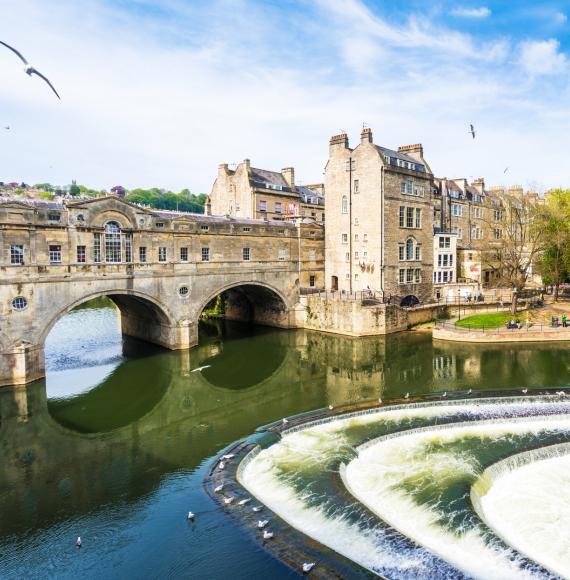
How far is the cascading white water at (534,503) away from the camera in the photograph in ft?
39.8

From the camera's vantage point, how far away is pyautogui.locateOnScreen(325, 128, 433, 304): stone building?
42188mm

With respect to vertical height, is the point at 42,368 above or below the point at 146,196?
below

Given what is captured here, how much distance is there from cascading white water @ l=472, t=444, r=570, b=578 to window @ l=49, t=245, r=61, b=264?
81.4 ft

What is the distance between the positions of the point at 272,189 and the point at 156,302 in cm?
2453

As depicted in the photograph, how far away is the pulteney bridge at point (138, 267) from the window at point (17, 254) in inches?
2.0

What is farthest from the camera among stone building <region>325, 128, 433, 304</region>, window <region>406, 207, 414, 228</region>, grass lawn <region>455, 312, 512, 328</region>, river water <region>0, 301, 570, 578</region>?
window <region>406, 207, 414, 228</region>

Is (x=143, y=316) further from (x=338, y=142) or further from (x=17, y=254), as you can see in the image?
(x=338, y=142)

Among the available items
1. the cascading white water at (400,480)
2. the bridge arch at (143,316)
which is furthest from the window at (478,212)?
the bridge arch at (143,316)

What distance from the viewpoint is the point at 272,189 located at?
5381 cm

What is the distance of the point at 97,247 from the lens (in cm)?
3047

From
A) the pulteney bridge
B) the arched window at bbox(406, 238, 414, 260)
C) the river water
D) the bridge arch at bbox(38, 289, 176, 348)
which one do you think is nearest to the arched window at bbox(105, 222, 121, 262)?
the pulteney bridge

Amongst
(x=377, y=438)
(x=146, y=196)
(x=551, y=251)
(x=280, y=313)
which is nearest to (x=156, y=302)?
(x=280, y=313)

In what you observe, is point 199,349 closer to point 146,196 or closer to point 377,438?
point 377,438

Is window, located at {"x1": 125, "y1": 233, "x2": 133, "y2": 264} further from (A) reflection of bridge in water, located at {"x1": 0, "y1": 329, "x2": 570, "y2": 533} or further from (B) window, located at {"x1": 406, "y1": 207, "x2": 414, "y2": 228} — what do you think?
(B) window, located at {"x1": 406, "y1": 207, "x2": 414, "y2": 228}
